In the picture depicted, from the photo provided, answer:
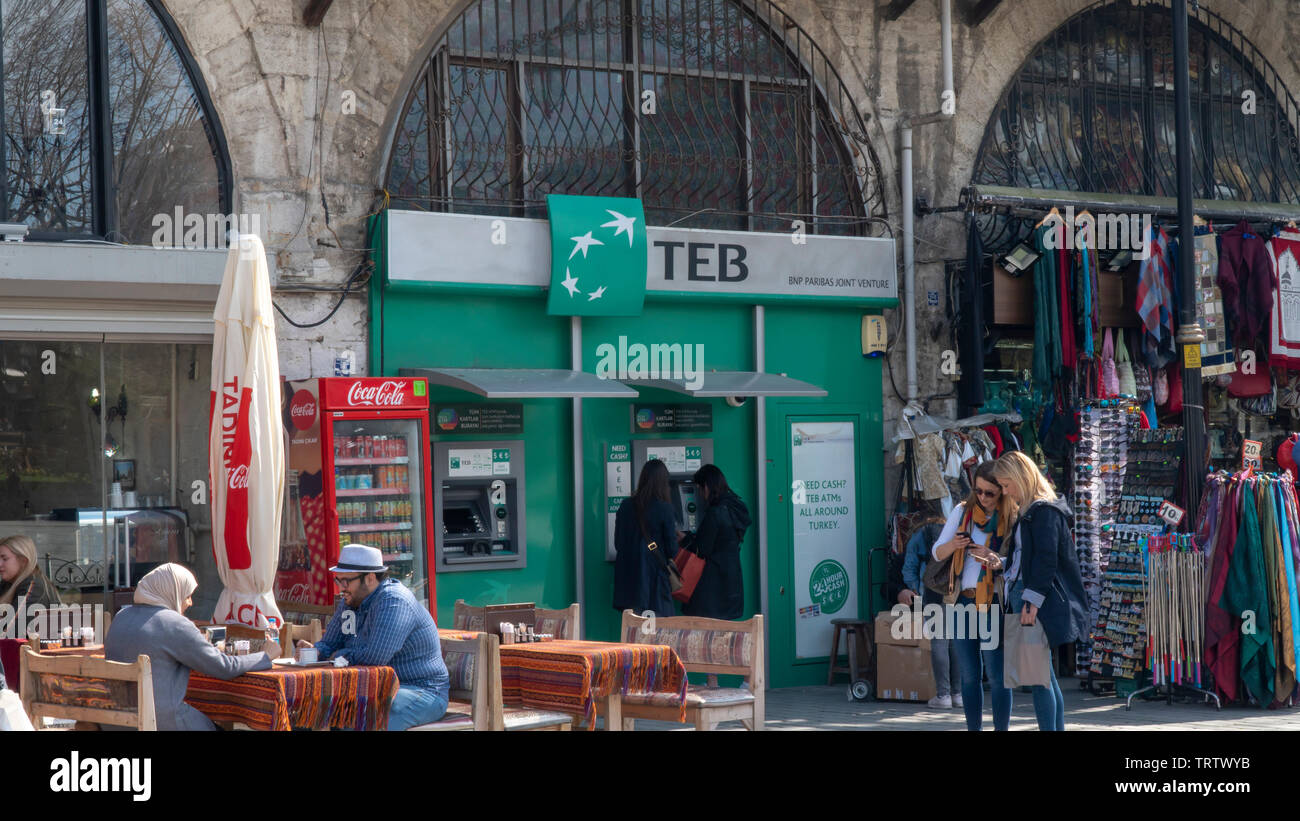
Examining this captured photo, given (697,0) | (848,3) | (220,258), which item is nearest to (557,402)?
(220,258)

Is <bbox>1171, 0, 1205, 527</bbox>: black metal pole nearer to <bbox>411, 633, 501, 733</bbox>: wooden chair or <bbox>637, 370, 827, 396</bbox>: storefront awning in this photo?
<bbox>637, 370, 827, 396</bbox>: storefront awning

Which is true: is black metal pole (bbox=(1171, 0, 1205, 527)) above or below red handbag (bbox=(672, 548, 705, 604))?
above

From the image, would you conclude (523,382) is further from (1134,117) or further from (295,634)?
(1134,117)

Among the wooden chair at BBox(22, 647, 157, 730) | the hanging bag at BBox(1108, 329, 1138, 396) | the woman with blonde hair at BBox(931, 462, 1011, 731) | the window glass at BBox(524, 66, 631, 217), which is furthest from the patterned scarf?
the hanging bag at BBox(1108, 329, 1138, 396)

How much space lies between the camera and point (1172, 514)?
10.8m

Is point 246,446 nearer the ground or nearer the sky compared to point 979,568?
nearer the sky

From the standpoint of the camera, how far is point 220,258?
9867mm

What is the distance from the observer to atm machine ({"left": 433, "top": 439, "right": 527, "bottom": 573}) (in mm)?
10758

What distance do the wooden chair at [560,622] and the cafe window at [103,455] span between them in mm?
2763

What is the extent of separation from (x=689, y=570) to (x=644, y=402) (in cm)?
137

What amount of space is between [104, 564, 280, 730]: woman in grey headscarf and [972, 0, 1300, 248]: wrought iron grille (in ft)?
26.8

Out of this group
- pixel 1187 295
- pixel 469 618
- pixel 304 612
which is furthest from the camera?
pixel 1187 295

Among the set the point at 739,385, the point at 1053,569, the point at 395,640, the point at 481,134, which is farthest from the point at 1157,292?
the point at 395,640
